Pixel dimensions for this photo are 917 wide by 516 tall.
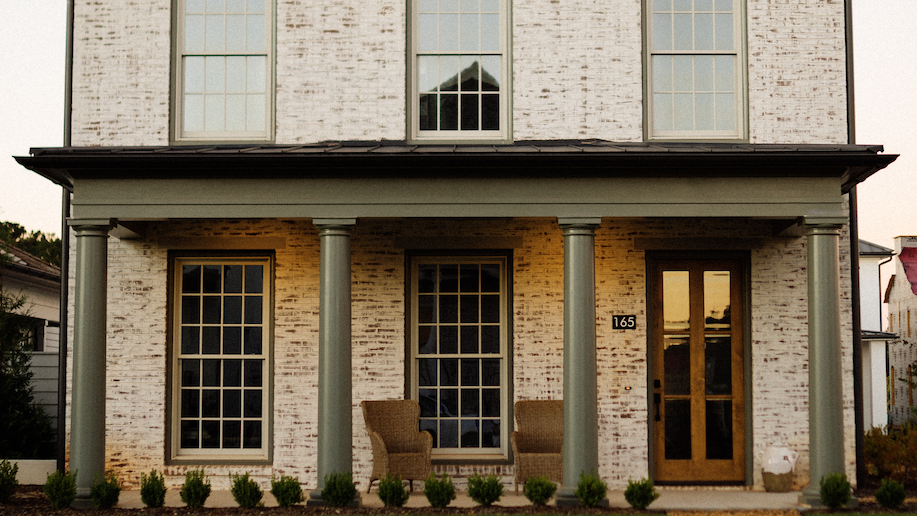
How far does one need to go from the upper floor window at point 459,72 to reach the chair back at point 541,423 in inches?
132

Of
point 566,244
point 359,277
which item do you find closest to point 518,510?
point 566,244

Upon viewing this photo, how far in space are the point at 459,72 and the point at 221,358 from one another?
15.0 ft

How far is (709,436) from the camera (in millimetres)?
9531

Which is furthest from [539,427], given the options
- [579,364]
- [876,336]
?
[876,336]

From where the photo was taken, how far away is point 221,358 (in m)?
9.66

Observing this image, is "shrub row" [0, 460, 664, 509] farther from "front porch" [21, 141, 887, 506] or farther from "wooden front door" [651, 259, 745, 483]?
"wooden front door" [651, 259, 745, 483]

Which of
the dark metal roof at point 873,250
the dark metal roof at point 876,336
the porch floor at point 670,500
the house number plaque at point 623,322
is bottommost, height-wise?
the porch floor at point 670,500

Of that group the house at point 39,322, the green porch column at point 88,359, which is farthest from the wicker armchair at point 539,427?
the house at point 39,322

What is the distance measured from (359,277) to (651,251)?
11.8 ft

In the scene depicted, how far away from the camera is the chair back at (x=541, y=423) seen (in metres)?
9.21

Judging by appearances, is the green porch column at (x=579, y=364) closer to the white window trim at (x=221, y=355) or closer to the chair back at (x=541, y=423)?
the chair back at (x=541, y=423)

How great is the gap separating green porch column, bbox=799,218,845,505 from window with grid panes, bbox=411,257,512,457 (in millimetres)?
3416

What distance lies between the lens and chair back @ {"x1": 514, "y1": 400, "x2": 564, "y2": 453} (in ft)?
30.2

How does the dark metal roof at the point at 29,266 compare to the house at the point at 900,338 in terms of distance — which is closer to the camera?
the dark metal roof at the point at 29,266
